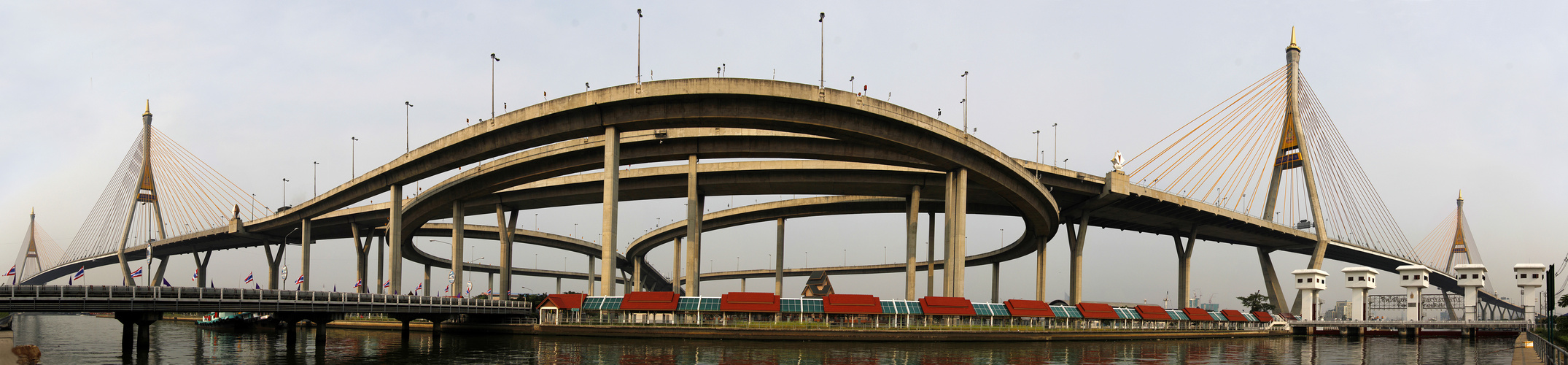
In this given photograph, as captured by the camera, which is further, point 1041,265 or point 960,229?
point 1041,265

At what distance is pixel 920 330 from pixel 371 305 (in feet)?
125

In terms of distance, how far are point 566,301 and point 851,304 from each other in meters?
22.3

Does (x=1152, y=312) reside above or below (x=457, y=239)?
below

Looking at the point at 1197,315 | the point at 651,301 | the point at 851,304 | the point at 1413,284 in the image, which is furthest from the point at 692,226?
the point at 1413,284

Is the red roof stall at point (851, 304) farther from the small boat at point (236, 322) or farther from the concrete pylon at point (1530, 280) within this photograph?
the concrete pylon at point (1530, 280)

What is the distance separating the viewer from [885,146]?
67.5 meters

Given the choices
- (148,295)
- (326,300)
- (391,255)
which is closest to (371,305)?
(326,300)

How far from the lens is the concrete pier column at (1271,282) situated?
136m

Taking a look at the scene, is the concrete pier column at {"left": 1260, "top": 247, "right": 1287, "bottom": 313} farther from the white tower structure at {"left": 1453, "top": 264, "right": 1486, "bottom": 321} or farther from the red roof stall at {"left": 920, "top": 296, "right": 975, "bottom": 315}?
the red roof stall at {"left": 920, "top": 296, "right": 975, "bottom": 315}

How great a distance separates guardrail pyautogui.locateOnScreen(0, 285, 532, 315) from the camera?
42344 millimetres

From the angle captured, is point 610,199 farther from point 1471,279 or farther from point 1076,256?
point 1471,279

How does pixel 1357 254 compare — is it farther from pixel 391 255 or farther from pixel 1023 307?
pixel 391 255

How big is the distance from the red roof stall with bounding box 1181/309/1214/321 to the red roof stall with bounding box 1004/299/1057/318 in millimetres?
23597

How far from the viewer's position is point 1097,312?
258 ft
